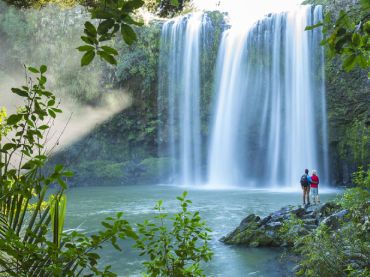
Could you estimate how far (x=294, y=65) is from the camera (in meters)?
25.5

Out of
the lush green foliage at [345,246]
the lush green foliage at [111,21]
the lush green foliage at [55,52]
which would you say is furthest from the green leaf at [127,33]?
the lush green foliage at [55,52]

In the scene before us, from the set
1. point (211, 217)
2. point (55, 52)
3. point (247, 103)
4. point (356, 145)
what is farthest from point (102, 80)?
point (211, 217)

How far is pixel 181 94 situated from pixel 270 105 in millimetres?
7453

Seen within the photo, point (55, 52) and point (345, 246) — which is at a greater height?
point (55, 52)

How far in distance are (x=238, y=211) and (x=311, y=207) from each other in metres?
3.82

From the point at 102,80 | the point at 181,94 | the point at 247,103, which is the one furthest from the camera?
the point at 102,80

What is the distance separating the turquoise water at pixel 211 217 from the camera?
782 cm

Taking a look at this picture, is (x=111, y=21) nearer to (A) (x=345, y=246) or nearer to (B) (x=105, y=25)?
(B) (x=105, y=25)

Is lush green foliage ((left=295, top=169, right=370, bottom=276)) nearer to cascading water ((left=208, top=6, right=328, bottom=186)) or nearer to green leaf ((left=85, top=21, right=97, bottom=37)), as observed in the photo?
green leaf ((left=85, top=21, right=97, bottom=37))

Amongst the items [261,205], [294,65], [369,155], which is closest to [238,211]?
[261,205]

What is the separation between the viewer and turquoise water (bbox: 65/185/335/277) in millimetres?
7824

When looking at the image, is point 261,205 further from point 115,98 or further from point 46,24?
point 46,24

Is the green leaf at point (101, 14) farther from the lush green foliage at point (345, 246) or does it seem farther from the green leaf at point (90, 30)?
the lush green foliage at point (345, 246)

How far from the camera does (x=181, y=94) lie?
31.0 m
